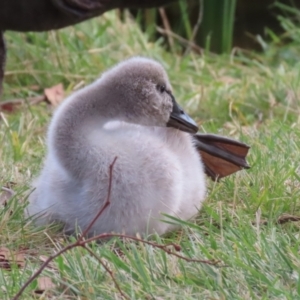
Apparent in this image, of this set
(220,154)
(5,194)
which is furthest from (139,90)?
(5,194)

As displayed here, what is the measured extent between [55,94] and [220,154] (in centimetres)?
190

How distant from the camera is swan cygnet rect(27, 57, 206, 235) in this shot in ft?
7.26

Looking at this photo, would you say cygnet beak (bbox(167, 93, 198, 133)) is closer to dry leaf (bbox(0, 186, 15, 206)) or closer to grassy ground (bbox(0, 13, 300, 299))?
grassy ground (bbox(0, 13, 300, 299))

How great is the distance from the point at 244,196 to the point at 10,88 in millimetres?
2198

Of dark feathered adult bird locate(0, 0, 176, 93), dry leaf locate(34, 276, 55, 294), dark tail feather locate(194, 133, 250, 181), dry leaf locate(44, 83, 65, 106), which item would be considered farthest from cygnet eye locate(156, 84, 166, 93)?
dry leaf locate(44, 83, 65, 106)

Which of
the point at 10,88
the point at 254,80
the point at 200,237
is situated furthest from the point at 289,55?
the point at 200,237

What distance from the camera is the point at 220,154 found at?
257 cm

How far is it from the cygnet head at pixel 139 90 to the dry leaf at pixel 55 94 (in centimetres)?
189

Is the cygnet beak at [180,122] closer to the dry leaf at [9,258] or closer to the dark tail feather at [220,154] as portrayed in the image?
the dark tail feather at [220,154]

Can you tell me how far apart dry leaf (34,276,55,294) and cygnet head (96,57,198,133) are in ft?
1.89

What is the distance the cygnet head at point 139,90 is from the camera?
7.59 feet

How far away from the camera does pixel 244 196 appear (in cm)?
249

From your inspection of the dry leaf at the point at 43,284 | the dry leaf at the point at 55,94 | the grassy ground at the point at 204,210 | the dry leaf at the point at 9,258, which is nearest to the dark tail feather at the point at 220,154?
the grassy ground at the point at 204,210

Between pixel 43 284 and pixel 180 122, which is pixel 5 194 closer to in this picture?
pixel 180 122
